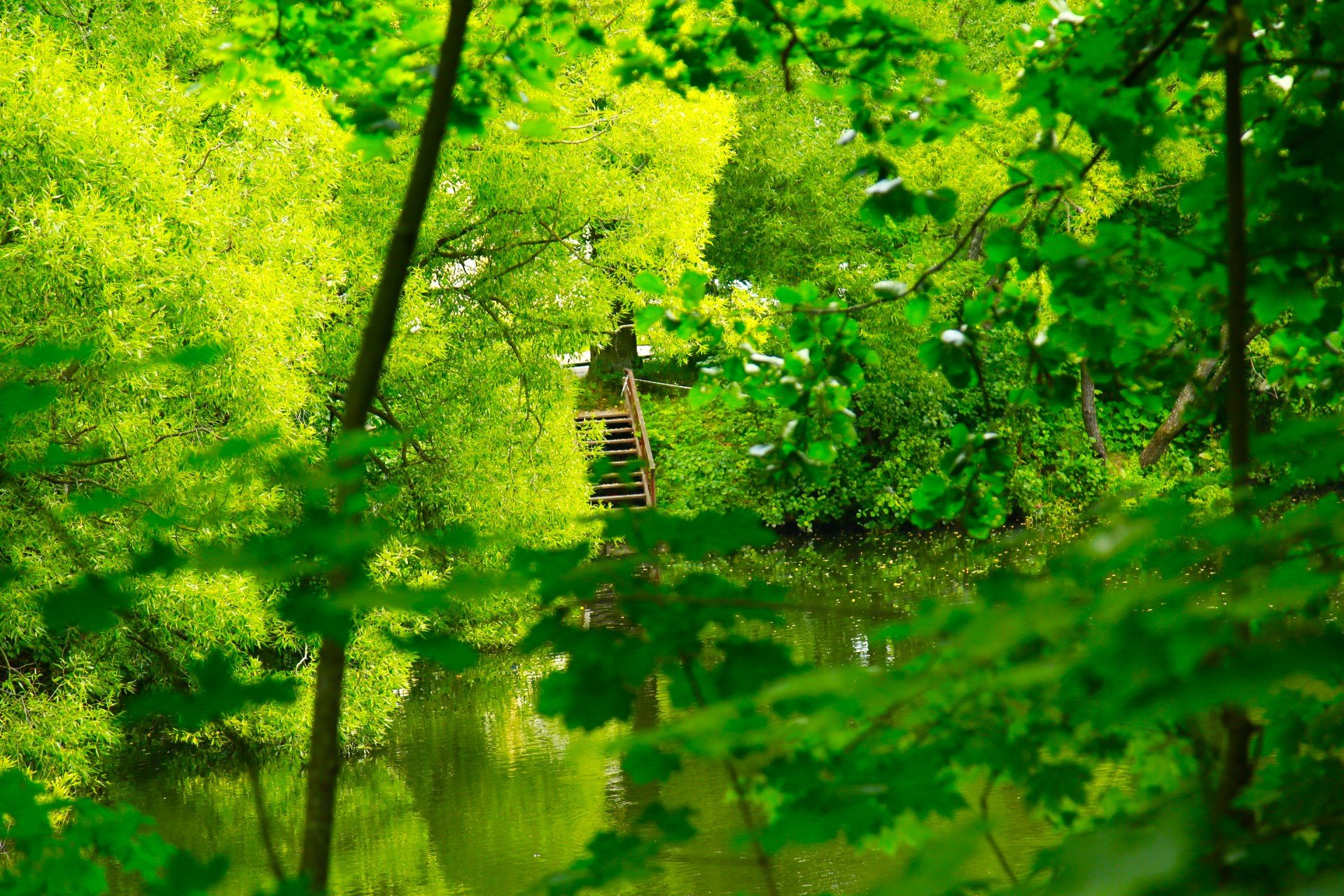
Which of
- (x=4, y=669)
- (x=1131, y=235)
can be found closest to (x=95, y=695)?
(x=4, y=669)

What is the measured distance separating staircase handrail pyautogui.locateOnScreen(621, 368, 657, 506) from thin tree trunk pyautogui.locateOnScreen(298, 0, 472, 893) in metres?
13.3

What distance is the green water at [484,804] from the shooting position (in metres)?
6.07

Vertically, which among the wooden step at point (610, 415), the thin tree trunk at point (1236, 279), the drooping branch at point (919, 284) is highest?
the wooden step at point (610, 415)

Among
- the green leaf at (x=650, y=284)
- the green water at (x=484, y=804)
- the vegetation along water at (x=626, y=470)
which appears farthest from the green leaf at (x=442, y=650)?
the green water at (x=484, y=804)

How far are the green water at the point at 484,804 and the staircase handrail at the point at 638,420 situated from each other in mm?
3582

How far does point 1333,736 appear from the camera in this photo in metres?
1.23

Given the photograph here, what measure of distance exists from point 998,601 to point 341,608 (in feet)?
2.04

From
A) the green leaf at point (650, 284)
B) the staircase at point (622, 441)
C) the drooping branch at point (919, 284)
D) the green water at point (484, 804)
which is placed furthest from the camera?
the staircase at point (622, 441)

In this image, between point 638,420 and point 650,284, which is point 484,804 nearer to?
point 650,284

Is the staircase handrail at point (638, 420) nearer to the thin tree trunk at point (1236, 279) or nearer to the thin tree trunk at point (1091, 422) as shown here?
the thin tree trunk at point (1091, 422)

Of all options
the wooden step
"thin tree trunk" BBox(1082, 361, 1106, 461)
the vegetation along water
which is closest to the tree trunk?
the wooden step

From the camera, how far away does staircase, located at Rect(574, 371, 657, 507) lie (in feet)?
45.4

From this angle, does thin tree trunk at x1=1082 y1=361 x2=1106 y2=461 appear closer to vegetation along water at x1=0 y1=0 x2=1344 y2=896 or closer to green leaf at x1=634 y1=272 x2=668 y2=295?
vegetation along water at x1=0 y1=0 x2=1344 y2=896

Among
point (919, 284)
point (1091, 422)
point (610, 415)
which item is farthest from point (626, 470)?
point (1091, 422)
